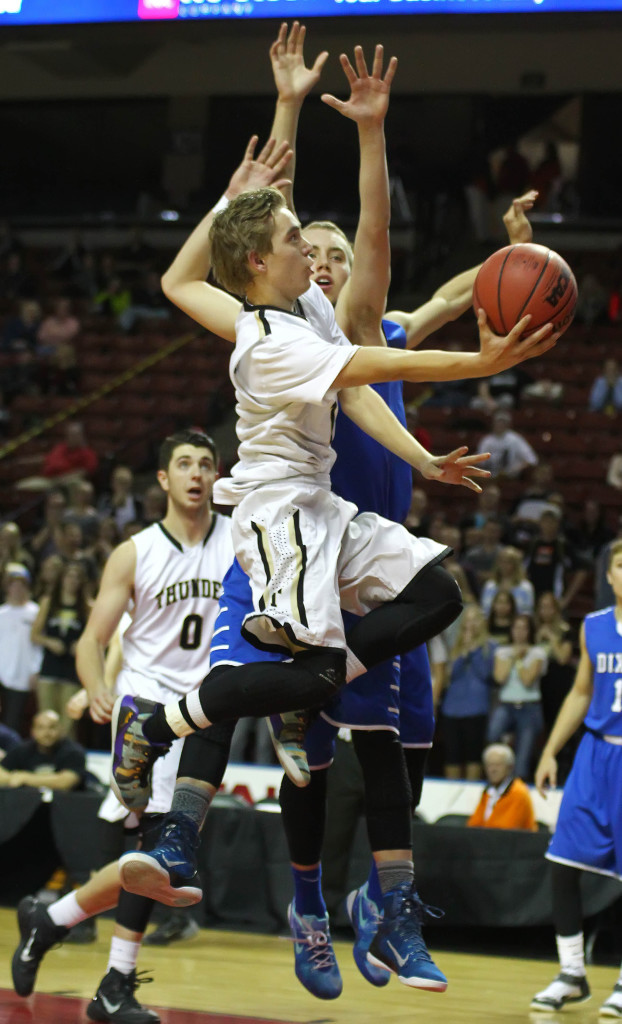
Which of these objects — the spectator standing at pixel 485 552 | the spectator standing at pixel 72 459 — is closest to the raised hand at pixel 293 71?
the spectator standing at pixel 485 552

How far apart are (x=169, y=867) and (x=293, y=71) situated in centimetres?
262

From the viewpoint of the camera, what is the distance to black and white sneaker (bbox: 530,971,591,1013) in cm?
590

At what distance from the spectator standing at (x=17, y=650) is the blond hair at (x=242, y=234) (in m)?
6.93

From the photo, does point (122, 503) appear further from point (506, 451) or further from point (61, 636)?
point (506, 451)

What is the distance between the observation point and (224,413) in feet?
46.7

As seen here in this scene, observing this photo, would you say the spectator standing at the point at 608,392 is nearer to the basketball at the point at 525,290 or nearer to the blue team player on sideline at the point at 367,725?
the blue team player on sideline at the point at 367,725

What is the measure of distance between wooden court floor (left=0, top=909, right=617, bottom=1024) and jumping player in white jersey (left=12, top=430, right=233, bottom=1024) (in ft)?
1.08

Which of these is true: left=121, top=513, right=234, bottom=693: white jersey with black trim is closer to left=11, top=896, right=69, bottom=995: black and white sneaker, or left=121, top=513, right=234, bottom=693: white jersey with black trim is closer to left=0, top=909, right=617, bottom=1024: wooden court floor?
left=11, top=896, right=69, bottom=995: black and white sneaker

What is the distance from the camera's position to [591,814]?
19.8ft

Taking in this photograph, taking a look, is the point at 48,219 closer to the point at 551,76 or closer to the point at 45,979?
the point at 551,76

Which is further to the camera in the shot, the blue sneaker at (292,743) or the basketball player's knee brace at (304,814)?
the basketball player's knee brace at (304,814)

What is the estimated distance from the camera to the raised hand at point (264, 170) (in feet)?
14.1

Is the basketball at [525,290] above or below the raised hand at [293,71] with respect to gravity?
below

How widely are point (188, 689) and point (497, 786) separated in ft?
9.85
